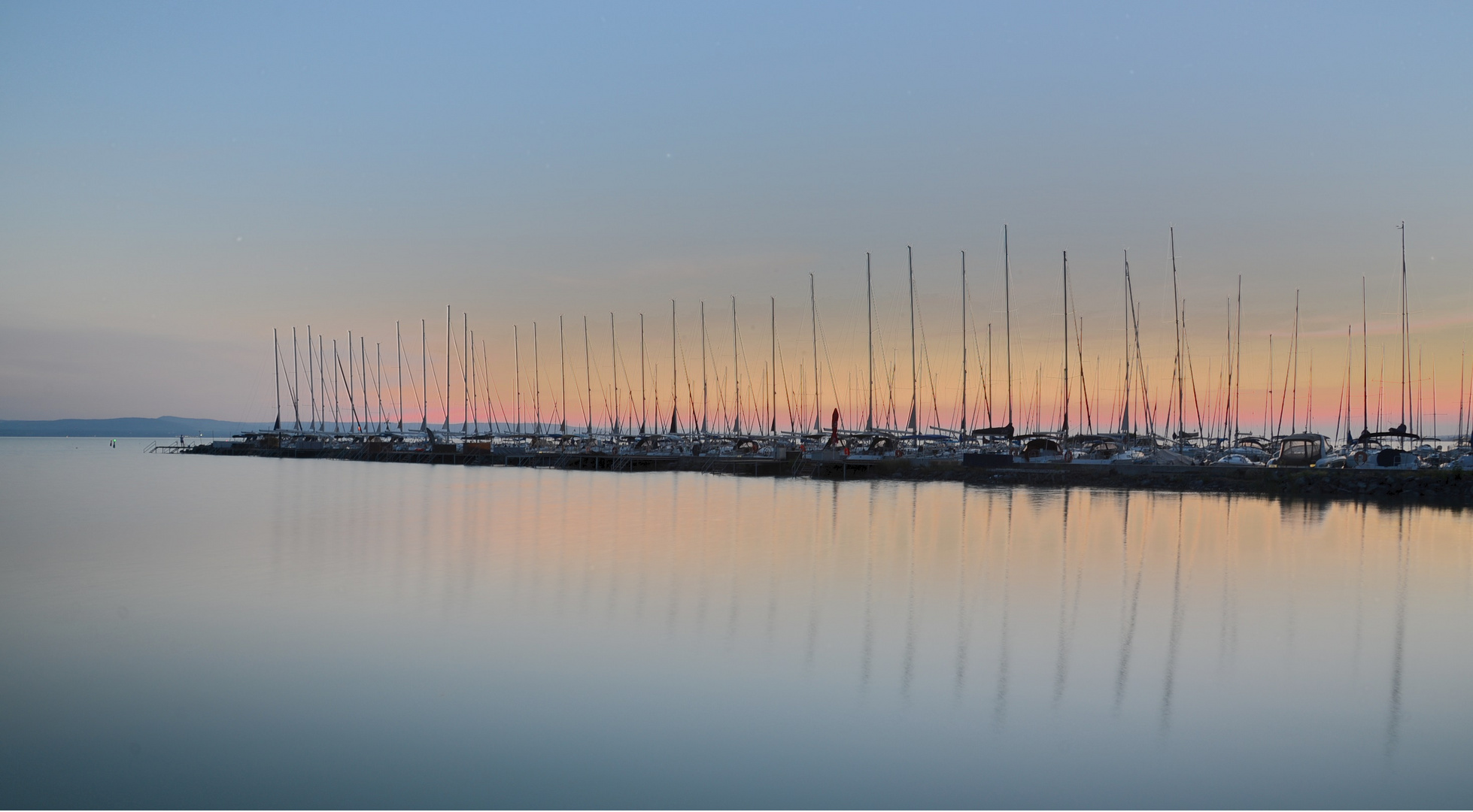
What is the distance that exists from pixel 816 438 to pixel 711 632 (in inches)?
2441

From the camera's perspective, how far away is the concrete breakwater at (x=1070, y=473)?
42.8m

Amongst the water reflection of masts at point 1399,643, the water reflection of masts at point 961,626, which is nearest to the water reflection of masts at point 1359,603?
the water reflection of masts at point 1399,643

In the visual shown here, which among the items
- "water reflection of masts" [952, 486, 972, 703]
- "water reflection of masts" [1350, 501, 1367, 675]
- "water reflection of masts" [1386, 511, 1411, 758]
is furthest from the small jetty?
"water reflection of masts" [952, 486, 972, 703]

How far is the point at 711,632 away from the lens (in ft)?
53.8

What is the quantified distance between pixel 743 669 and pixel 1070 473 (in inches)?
1679

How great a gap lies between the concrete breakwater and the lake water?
14108 mm

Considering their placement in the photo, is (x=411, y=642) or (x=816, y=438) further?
(x=816, y=438)

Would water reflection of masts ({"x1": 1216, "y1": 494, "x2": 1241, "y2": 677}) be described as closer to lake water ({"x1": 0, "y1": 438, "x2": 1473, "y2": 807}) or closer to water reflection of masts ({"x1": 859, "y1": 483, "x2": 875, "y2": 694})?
lake water ({"x1": 0, "y1": 438, "x2": 1473, "y2": 807})

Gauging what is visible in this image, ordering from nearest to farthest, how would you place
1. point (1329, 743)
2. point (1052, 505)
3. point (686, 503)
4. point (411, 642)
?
point (1329, 743), point (411, 642), point (1052, 505), point (686, 503)

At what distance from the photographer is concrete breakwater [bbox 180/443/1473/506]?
140ft

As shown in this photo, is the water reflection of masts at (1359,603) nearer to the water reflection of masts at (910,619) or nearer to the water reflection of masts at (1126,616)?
the water reflection of masts at (1126,616)

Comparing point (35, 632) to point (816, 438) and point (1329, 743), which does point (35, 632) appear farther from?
point (816, 438)

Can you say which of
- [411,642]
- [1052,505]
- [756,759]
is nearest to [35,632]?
[411,642]

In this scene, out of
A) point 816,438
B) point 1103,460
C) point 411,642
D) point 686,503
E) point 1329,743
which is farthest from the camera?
point 816,438
